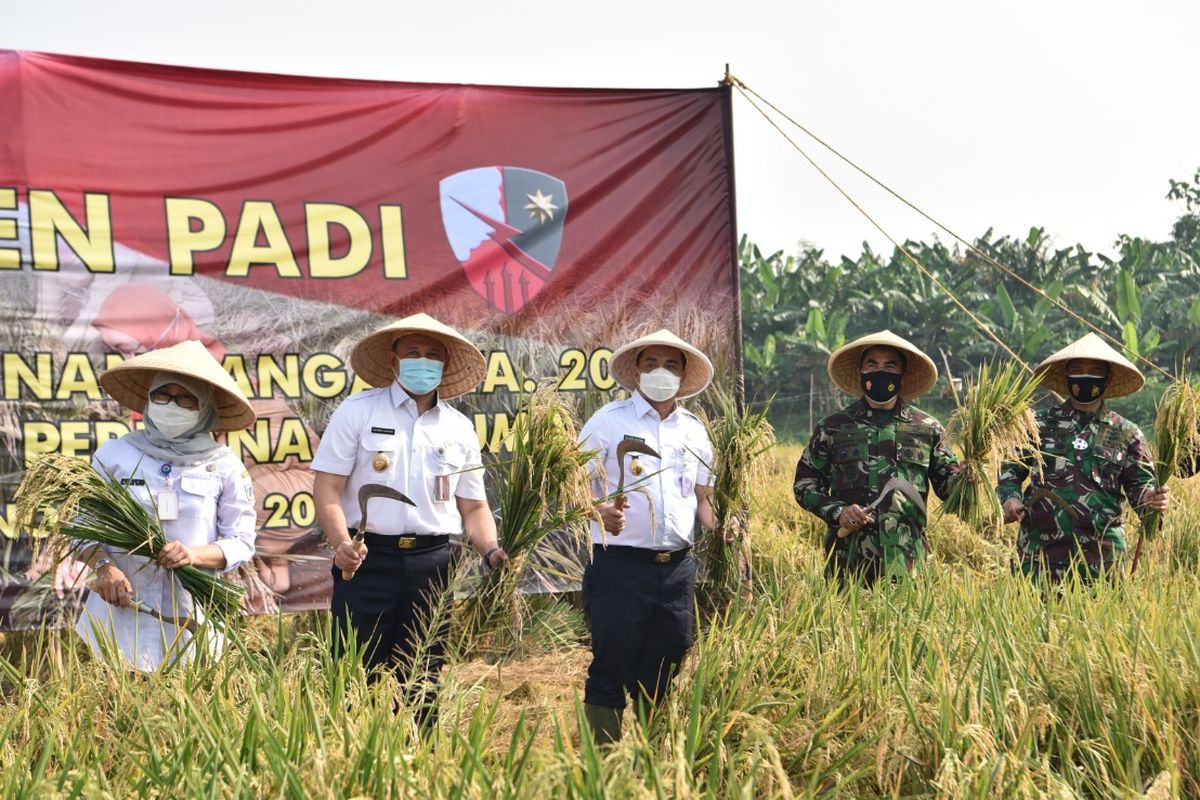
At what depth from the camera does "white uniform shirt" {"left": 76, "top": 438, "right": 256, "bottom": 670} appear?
3.14 m

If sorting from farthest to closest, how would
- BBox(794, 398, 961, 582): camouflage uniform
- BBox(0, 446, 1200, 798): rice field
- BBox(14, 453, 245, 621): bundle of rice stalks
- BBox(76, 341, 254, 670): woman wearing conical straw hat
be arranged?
1. BBox(794, 398, 961, 582): camouflage uniform
2. BBox(76, 341, 254, 670): woman wearing conical straw hat
3. BBox(14, 453, 245, 621): bundle of rice stalks
4. BBox(0, 446, 1200, 798): rice field

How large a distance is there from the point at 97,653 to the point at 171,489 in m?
0.64

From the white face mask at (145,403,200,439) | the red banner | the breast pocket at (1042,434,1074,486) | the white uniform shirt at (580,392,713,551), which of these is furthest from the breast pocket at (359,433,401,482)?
the breast pocket at (1042,434,1074,486)

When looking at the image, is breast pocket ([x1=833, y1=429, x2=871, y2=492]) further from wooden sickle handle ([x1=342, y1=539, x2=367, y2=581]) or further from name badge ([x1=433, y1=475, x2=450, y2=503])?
wooden sickle handle ([x1=342, y1=539, x2=367, y2=581])

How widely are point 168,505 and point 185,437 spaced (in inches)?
9.8

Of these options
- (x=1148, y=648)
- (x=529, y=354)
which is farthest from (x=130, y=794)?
(x=529, y=354)

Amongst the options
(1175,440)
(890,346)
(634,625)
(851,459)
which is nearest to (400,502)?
(634,625)

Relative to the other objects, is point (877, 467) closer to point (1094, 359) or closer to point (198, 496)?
point (1094, 359)

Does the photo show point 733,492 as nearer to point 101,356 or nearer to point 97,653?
point 97,653

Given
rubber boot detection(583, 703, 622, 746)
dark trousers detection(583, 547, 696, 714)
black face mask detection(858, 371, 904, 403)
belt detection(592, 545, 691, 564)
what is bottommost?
rubber boot detection(583, 703, 622, 746)

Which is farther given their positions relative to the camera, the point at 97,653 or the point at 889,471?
the point at 889,471

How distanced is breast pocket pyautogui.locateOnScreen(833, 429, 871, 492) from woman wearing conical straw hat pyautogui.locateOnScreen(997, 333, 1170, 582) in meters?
0.66

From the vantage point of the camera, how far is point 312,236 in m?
4.84

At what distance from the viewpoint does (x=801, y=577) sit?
409cm
